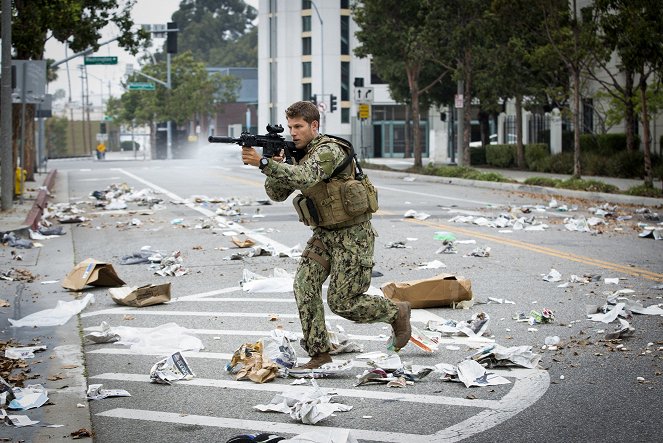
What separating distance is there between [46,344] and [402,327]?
300 centimetres

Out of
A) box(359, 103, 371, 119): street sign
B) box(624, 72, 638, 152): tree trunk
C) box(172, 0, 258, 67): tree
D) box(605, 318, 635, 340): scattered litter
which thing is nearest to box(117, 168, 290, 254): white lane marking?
box(605, 318, 635, 340): scattered litter

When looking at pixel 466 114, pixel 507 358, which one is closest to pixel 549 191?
pixel 466 114

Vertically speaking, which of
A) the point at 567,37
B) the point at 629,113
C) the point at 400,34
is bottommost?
the point at 629,113

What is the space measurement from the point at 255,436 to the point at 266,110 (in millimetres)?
89081

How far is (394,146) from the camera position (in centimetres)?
8381

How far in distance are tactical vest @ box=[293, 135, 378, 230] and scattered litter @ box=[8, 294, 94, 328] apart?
3.47m

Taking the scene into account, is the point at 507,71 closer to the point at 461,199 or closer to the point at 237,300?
the point at 461,199

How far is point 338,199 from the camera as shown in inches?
271

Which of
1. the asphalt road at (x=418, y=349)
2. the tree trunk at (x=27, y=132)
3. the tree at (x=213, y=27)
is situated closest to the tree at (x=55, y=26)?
the tree trunk at (x=27, y=132)

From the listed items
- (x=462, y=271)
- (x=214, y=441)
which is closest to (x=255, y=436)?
(x=214, y=441)

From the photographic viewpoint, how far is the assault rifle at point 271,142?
22.5 ft

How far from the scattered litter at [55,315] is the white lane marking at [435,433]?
132 inches

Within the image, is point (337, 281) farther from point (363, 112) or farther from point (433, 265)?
point (363, 112)

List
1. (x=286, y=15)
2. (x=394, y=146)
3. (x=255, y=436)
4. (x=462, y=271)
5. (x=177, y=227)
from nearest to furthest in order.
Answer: (x=255, y=436), (x=462, y=271), (x=177, y=227), (x=394, y=146), (x=286, y=15)
